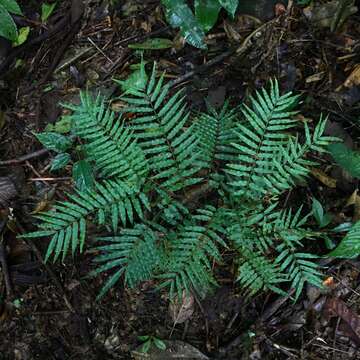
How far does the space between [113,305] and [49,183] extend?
75cm

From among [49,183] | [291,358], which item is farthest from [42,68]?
[291,358]

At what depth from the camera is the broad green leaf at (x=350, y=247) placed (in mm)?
1869

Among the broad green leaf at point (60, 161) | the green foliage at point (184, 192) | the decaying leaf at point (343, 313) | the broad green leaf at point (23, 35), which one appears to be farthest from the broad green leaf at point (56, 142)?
the decaying leaf at point (343, 313)

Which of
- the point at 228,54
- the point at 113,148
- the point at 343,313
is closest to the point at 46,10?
the point at 228,54

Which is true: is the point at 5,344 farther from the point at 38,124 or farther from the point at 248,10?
the point at 248,10

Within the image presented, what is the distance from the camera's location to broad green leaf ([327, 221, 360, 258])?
1869 mm

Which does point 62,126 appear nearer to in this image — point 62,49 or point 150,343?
point 62,49

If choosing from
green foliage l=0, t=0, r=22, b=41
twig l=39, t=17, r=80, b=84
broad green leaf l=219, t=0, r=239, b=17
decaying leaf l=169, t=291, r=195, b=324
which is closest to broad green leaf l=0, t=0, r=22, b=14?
green foliage l=0, t=0, r=22, b=41

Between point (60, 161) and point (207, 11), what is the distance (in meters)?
1.06

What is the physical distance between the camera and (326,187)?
2.42m

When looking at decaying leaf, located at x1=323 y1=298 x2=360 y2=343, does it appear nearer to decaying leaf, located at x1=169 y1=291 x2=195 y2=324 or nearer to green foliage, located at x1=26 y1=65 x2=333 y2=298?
green foliage, located at x1=26 y1=65 x2=333 y2=298

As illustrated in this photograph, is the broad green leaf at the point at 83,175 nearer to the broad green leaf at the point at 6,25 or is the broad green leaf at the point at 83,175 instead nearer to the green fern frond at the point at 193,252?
the green fern frond at the point at 193,252

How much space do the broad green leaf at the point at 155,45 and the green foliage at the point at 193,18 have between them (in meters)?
0.20

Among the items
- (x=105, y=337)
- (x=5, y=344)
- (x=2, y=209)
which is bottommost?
(x=5, y=344)
